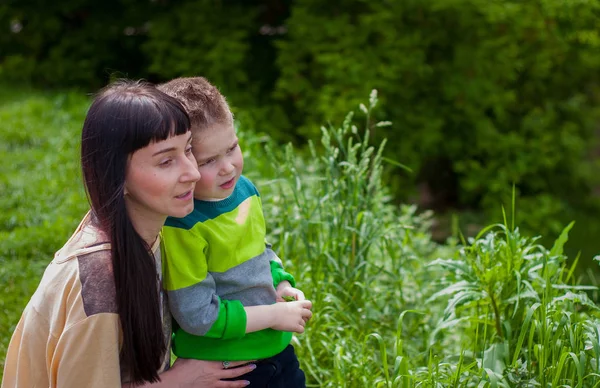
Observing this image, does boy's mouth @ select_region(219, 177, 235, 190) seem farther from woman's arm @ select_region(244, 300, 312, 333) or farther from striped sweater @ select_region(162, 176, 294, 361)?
woman's arm @ select_region(244, 300, 312, 333)

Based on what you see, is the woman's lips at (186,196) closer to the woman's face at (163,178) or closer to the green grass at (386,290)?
the woman's face at (163,178)

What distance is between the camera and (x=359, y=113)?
22.3ft

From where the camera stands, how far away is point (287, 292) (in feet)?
7.99

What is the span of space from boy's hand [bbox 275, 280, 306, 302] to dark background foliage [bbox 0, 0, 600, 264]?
431cm

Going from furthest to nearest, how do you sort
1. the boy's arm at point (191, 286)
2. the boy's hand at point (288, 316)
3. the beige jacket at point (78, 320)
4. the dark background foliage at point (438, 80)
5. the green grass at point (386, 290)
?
the dark background foliage at point (438, 80) < the green grass at point (386, 290) < the boy's hand at point (288, 316) < the boy's arm at point (191, 286) < the beige jacket at point (78, 320)

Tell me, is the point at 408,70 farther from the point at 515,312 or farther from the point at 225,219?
the point at 225,219

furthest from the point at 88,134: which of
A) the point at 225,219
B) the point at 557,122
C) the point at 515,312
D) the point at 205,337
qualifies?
the point at 557,122

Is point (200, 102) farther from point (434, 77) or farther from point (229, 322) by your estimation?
point (434, 77)

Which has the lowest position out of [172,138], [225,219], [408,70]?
[408,70]

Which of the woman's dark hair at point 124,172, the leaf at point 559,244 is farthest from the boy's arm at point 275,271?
the leaf at point 559,244

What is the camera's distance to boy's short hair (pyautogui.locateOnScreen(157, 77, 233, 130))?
2.17 metres

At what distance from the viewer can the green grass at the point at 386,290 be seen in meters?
2.81

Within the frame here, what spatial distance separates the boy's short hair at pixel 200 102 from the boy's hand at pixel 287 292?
1.71 ft

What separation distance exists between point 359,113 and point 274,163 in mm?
2878
